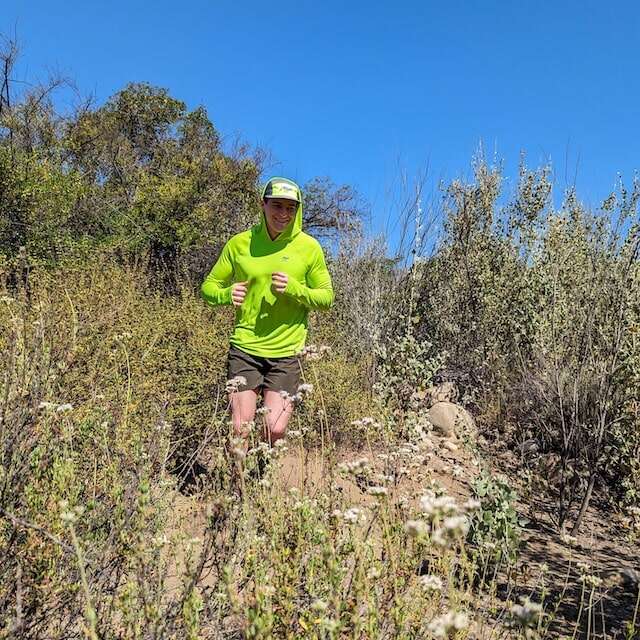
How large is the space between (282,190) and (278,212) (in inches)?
5.1

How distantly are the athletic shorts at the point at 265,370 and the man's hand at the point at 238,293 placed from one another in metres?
0.25

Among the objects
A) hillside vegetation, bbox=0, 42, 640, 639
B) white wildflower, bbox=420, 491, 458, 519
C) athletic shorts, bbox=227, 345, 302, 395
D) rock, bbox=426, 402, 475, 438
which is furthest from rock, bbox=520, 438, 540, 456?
white wildflower, bbox=420, 491, 458, 519

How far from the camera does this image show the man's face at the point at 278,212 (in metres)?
2.84

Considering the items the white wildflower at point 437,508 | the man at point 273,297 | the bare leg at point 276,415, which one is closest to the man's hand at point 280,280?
the man at point 273,297

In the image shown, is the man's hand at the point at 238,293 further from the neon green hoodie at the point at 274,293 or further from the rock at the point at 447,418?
the rock at the point at 447,418

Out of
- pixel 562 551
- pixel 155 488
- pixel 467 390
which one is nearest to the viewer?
pixel 155 488

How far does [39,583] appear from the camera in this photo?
56.5 inches

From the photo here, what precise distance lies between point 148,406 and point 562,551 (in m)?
2.76

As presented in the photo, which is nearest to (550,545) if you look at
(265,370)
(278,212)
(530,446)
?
(530,446)

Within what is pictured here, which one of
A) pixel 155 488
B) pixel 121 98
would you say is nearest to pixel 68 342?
pixel 155 488

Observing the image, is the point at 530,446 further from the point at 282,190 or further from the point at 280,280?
the point at 282,190

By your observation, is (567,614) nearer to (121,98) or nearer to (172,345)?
(172,345)

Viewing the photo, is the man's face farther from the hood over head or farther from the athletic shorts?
the athletic shorts

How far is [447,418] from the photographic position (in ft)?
18.7
